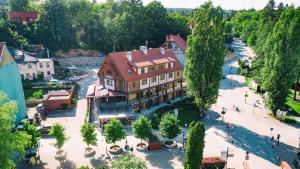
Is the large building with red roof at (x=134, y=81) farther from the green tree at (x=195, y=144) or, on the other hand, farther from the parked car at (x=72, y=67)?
the parked car at (x=72, y=67)

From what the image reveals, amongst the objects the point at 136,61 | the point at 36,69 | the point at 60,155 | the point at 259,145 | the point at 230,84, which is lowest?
the point at 259,145

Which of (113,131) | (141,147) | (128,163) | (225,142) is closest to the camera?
(128,163)

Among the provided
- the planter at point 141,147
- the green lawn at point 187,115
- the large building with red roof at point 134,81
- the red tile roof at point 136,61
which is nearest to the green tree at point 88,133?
the planter at point 141,147

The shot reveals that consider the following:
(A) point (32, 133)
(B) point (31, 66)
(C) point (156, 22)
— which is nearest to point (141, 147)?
(A) point (32, 133)

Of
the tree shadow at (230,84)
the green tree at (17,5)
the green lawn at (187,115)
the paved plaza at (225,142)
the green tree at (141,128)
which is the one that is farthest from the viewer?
the green tree at (17,5)

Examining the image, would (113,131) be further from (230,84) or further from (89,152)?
(230,84)

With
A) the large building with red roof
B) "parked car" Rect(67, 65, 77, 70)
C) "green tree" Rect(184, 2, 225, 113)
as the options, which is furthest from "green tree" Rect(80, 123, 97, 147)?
"parked car" Rect(67, 65, 77, 70)

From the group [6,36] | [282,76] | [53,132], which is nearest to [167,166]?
[53,132]

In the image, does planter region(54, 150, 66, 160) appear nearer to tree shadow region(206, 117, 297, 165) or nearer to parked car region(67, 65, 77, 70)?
tree shadow region(206, 117, 297, 165)
